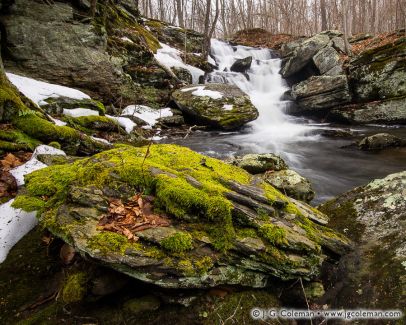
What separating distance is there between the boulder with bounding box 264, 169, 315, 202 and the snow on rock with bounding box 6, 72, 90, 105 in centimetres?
669

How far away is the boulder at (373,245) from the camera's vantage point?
255 cm

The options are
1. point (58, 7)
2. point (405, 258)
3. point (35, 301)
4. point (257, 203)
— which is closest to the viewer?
point (35, 301)

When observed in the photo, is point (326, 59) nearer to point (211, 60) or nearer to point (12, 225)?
point (211, 60)

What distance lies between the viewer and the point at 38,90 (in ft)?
27.6

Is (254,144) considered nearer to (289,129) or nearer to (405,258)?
(289,129)

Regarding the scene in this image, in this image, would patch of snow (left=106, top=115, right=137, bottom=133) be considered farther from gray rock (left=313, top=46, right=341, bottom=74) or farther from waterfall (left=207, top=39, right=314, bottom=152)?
gray rock (left=313, top=46, right=341, bottom=74)

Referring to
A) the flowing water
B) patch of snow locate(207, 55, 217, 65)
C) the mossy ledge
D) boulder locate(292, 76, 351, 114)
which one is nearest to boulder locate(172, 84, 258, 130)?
the flowing water

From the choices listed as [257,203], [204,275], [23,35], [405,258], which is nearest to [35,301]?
[204,275]

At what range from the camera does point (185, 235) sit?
2.41 m

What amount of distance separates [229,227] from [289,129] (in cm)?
1161

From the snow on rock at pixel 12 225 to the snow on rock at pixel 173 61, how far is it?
1386 centimetres

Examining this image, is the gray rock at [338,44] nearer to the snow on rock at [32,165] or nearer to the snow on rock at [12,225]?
the snow on rock at [32,165]

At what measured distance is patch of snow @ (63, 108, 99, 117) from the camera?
8328 millimetres

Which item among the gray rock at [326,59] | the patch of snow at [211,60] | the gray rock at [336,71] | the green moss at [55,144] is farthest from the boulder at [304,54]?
the green moss at [55,144]
